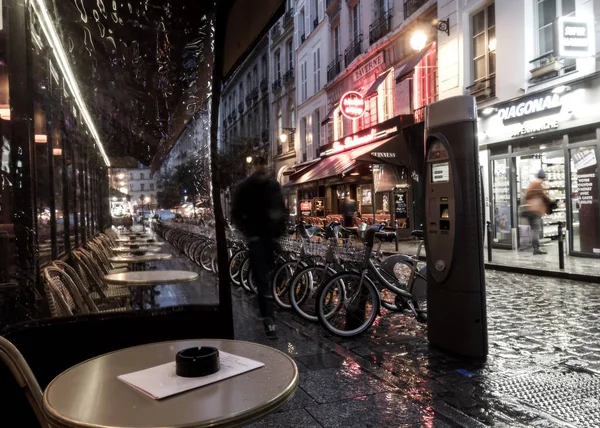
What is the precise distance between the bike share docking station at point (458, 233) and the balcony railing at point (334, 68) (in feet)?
66.6

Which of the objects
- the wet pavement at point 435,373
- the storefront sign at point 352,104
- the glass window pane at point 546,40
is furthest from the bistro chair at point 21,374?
the storefront sign at point 352,104

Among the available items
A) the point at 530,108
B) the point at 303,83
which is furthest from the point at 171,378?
the point at 303,83

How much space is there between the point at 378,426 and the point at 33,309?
86.7 inches

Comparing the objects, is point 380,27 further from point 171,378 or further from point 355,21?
point 171,378

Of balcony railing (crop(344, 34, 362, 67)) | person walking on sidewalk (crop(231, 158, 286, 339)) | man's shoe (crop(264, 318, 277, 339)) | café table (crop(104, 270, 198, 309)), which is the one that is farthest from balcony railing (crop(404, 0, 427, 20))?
café table (crop(104, 270, 198, 309))

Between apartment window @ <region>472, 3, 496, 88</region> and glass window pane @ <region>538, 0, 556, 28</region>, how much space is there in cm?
147

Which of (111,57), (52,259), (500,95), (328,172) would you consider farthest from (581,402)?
(328,172)

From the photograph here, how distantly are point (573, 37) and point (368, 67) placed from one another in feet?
36.6

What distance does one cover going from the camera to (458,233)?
4.53 meters

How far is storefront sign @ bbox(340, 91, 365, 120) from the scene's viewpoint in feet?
65.1

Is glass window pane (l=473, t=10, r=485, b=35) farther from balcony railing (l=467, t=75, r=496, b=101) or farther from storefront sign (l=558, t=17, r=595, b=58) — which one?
storefront sign (l=558, t=17, r=595, b=58)

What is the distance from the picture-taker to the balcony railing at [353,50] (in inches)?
860

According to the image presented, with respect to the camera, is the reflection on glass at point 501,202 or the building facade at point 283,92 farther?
the building facade at point 283,92

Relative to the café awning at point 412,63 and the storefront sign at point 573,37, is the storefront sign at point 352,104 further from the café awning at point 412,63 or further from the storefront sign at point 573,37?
the storefront sign at point 573,37
